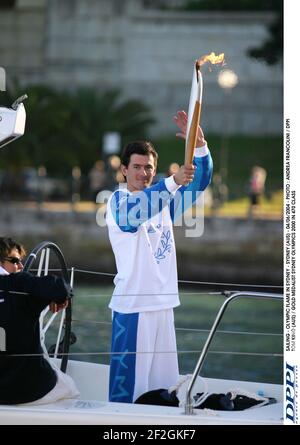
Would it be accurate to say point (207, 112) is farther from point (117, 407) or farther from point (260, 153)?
point (117, 407)

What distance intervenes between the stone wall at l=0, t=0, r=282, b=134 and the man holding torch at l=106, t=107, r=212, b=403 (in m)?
28.7

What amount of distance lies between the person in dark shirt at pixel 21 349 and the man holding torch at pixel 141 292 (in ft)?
1.43

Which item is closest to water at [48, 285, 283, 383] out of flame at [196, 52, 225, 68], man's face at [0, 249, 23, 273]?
man's face at [0, 249, 23, 273]

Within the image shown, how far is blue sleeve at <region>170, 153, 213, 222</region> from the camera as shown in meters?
6.59

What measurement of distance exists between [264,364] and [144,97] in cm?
2239

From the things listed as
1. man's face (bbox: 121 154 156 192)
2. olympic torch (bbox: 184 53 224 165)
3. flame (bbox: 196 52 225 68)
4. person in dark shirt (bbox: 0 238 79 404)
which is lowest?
person in dark shirt (bbox: 0 238 79 404)

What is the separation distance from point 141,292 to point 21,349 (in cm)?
71

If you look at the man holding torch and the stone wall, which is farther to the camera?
the stone wall

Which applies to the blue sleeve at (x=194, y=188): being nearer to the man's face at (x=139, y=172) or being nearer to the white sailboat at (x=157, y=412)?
the man's face at (x=139, y=172)

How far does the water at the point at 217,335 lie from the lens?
13414 millimetres

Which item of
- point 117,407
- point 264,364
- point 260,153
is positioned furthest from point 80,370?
point 260,153

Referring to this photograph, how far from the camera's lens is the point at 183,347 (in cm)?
1341

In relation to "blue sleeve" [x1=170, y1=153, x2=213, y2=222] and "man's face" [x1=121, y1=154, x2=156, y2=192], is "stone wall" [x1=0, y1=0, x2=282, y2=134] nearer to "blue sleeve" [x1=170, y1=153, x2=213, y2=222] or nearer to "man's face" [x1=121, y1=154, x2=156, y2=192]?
"blue sleeve" [x1=170, y1=153, x2=213, y2=222]

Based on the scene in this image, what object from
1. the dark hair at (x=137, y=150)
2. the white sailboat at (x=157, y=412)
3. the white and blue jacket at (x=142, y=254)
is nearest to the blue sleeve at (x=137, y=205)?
the white and blue jacket at (x=142, y=254)
